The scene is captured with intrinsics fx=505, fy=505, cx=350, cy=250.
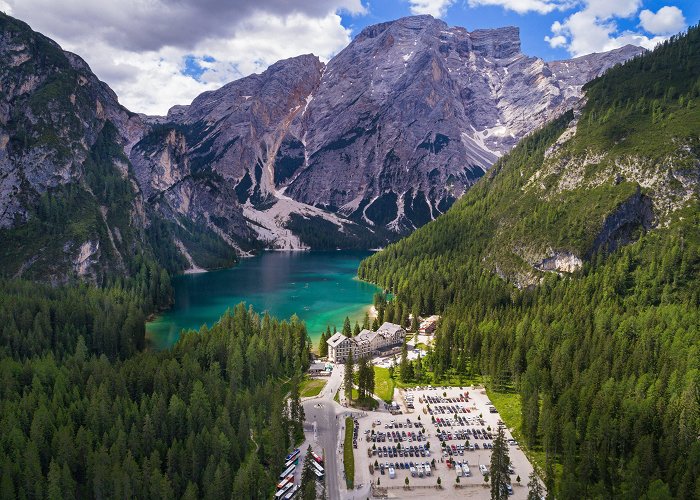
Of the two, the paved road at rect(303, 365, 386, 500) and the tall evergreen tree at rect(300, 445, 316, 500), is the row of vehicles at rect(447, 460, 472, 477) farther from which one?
the tall evergreen tree at rect(300, 445, 316, 500)

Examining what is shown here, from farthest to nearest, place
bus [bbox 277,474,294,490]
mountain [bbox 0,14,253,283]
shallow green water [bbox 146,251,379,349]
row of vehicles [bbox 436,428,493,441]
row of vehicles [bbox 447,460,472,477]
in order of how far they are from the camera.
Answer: mountain [bbox 0,14,253,283] → shallow green water [bbox 146,251,379,349] → row of vehicles [bbox 436,428,493,441] → row of vehicles [bbox 447,460,472,477] → bus [bbox 277,474,294,490]

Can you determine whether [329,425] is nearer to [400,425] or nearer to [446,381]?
[400,425]

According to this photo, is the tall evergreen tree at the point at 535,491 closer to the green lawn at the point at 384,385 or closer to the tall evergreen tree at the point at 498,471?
the tall evergreen tree at the point at 498,471

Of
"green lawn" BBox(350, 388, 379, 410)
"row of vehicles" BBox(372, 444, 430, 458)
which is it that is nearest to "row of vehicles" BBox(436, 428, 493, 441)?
"row of vehicles" BBox(372, 444, 430, 458)

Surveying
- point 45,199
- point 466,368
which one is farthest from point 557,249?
point 45,199

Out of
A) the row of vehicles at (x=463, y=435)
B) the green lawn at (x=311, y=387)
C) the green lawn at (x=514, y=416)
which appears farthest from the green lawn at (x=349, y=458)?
the green lawn at (x=514, y=416)

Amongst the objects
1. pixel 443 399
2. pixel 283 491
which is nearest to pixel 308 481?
pixel 283 491
